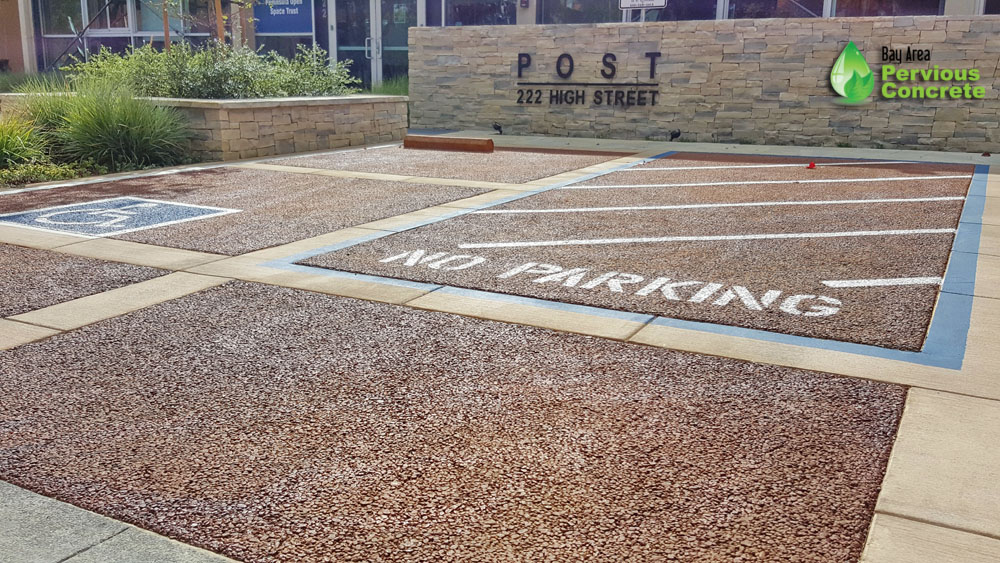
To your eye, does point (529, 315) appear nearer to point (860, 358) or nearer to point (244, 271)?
point (860, 358)

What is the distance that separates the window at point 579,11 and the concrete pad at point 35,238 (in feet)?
52.5

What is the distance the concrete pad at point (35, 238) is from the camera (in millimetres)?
7039

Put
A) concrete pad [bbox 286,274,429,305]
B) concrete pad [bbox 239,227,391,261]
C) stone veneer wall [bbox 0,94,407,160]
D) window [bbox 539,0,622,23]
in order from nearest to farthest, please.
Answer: concrete pad [bbox 286,274,429,305] < concrete pad [bbox 239,227,391,261] < stone veneer wall [bbox 0,94,407,160] < window [bbox 539,0,622,23]

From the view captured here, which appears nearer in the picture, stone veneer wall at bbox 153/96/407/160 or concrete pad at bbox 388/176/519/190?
concrete pad at bbox 388/176/519/190

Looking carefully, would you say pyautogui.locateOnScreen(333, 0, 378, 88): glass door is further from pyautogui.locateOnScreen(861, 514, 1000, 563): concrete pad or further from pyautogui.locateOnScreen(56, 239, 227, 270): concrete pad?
pyautogui.locateOnScreen(861, 514, 1000, 563): concrete pad

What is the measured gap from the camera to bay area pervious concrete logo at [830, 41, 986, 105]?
15016 mm

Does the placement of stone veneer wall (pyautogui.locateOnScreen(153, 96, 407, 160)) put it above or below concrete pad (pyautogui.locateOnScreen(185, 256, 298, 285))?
above

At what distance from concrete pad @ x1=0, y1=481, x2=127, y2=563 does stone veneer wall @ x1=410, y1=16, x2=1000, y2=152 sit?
15.5 m

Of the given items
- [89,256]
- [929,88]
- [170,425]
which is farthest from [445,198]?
[929,88]

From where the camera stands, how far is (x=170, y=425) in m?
3.67

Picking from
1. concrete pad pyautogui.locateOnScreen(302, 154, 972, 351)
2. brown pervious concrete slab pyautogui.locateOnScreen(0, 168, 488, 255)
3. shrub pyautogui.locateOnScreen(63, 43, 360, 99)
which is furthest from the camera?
shrub pyautogui.locateOnScreen(63, 43, 360, 99)

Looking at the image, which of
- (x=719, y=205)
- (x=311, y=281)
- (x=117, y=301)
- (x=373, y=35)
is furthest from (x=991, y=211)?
(x=373, y=35)

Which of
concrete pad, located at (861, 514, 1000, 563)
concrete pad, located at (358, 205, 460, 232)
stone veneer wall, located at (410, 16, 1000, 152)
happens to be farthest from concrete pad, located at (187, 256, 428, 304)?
stone veneer wall, located at (410, 16, 1000, 152)

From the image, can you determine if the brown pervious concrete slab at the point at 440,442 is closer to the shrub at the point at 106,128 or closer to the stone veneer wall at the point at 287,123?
the shrub at the point at 106,128
